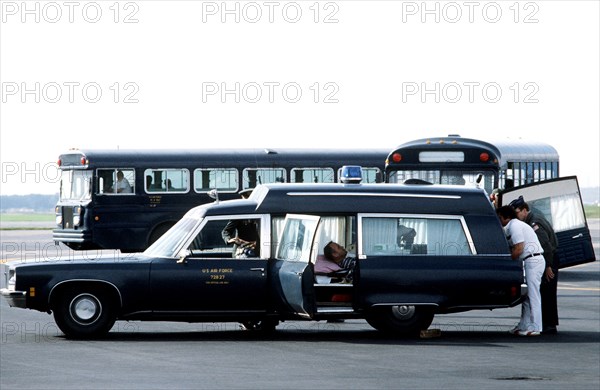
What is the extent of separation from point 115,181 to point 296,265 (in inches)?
719

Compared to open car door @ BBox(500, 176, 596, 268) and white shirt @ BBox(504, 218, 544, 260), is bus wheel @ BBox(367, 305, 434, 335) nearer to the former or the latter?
white shirt @ BBox(504, 218, 544, 260)

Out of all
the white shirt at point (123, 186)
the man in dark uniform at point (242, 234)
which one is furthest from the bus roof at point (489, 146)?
the man in dark uniform at point (242, 234)

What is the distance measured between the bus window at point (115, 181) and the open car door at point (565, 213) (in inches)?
463

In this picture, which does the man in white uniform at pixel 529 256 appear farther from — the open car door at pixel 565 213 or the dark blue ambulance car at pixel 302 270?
the open car door at pixel 565 213

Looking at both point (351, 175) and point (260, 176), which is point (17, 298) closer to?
point (351, 175)

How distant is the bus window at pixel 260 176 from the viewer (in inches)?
1400

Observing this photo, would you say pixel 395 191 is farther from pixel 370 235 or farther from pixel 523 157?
pixel 523 157

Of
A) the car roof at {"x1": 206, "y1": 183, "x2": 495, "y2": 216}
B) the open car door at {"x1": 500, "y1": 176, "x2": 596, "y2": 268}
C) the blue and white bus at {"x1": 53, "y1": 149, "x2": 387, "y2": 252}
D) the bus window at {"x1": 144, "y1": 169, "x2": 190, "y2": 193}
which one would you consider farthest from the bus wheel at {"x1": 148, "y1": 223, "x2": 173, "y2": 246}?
the car roof at {"x1": 206, "y1": 183, "x2": 495, "y2": 216}

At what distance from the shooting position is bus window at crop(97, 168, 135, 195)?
3441cm

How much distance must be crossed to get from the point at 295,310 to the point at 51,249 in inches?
1187

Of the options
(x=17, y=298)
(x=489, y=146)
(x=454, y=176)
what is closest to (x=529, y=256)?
(x=17, y=298)

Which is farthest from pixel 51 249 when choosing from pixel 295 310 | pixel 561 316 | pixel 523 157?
pixel 295 310

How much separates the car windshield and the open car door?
8.97m

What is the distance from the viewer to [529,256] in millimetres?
18047
